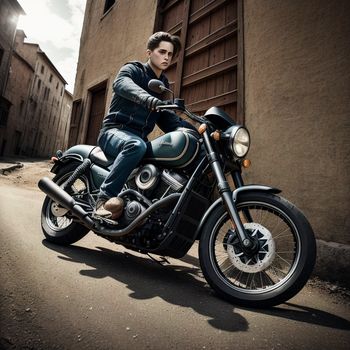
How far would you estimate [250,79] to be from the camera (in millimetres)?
3896

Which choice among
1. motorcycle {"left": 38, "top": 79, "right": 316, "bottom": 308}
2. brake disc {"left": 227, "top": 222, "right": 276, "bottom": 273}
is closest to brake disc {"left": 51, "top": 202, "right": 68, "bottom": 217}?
motorcycle {"left": 38, "top": 79, "right": 316, "bottom": 308}

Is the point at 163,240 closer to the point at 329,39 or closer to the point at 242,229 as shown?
the point at 242,229

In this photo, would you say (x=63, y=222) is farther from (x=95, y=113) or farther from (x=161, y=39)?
(x=95, y=113)

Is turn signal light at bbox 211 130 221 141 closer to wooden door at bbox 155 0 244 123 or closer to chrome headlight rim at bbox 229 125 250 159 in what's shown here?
chrome headlight rim at bbox 229 125 250 159

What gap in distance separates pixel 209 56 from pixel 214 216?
12.5ft

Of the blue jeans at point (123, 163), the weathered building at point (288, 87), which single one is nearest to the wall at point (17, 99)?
the weathered building at point (288, 87)

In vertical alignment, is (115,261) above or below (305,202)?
below

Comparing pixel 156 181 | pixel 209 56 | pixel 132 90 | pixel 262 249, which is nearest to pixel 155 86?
pixel 132 90

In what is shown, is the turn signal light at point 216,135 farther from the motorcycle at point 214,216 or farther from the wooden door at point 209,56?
the wooden door at point 209,56

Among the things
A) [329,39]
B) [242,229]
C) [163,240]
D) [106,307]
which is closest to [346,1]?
[329,39]

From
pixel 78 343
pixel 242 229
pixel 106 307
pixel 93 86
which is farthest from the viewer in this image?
pixel 93 86

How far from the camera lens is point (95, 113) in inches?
360

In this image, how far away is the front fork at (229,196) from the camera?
1.80 m

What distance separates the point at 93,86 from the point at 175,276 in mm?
7892
